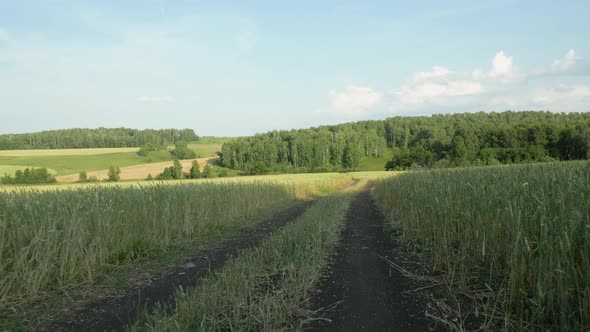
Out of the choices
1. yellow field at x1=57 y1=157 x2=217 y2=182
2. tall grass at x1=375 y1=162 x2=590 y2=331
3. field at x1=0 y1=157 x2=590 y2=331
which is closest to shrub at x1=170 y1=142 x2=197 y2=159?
yellow field at x1=57 y1=157 x2=217 y2=182

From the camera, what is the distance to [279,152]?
10481 cm

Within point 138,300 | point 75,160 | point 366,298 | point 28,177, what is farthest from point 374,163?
point 138,300

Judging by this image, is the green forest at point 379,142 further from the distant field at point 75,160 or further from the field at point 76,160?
the distant field at point 75,160

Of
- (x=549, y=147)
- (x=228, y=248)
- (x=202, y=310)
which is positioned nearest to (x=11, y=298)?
(x=202, y=310)

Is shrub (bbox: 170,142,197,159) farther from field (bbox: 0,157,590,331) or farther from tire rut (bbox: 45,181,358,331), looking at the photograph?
tire rut (bbox: 45,181,358,331)

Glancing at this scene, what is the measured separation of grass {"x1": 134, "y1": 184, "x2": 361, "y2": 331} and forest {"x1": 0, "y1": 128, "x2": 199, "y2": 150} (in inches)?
3862

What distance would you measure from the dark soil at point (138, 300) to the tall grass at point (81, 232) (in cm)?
104

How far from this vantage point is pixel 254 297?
4430 mm

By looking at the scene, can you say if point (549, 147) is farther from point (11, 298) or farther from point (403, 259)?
point (11, 298)

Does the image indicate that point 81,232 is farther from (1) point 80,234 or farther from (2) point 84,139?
(2) point 84,139

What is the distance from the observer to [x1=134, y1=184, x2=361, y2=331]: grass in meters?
3.57

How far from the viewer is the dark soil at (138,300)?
13.7 ft

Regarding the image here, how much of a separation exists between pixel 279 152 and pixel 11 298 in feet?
329

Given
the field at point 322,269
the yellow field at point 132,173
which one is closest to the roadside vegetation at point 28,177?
the yellow field at point 132,173
